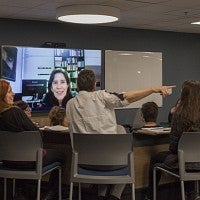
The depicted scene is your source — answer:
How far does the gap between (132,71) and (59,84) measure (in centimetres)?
170

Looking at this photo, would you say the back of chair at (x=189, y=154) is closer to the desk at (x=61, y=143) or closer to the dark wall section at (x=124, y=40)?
the desk at (x=61, y=143)

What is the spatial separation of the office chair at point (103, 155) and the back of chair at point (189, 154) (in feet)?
1.42

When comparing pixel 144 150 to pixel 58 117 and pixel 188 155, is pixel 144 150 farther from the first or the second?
pixel 58 117

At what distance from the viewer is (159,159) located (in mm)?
3695

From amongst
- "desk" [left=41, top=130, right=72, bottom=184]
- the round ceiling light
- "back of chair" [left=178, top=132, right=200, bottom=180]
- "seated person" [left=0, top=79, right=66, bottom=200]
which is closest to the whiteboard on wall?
the round ceiling light

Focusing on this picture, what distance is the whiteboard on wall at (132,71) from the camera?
7.53 meters

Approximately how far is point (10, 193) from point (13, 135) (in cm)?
106

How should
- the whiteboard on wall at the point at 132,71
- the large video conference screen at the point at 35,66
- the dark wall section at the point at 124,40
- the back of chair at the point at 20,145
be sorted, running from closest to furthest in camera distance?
the back of chair at the point at 20,145
the large video conference screen at the point at 35,66
the dark wall section at the point at 124,40
the whiteboard on wall at the point at 132,71

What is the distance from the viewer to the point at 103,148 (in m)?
3.03

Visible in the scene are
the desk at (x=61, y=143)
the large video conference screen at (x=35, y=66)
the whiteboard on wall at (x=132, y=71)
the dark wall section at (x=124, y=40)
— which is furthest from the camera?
the whiteboard on wall at (x=132, y=71)

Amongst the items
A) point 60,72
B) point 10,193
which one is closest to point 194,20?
point 60,72

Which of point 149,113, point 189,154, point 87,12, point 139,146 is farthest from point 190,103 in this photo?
point 87,12

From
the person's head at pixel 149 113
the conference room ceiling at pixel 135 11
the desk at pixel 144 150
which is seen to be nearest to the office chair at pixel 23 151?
the desk at pixel 144 150

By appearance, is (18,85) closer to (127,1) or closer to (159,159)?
(127,1)
